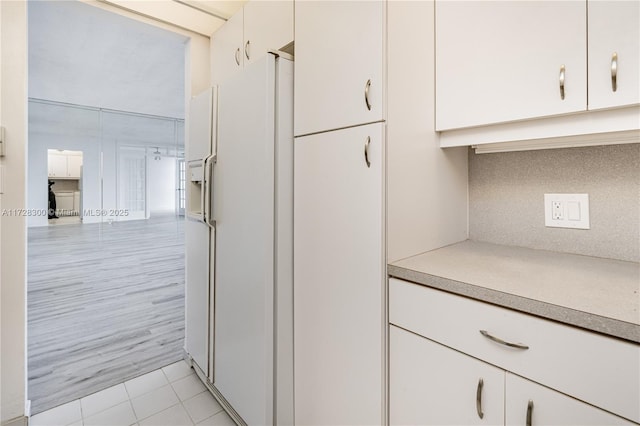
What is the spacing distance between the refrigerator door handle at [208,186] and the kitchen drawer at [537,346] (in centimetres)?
113

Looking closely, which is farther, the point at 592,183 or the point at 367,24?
the point at 592,183

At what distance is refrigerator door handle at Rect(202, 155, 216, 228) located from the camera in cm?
170

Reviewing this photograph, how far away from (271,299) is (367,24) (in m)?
1.11

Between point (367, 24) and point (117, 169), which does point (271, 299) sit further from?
point (117, 169)

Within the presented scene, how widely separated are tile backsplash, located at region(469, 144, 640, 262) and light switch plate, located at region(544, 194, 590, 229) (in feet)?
0.06

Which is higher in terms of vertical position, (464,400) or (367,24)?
(367,24)

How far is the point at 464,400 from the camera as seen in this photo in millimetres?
899

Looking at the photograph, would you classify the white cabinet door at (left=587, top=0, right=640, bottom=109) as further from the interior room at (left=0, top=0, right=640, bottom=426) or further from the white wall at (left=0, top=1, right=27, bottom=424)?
the white wall at (left=0, top=1, right=27, bottom=424)

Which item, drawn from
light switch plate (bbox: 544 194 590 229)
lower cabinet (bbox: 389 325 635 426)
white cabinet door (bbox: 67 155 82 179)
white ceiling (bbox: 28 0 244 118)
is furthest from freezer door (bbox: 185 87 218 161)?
white cabinet door (bbox: 67 155 82 179)

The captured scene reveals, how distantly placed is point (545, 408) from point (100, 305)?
12.3ft

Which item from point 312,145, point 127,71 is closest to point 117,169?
point 127,71

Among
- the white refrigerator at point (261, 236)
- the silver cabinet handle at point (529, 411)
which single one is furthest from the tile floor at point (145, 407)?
the silver cabinet handle at point (529, 411)

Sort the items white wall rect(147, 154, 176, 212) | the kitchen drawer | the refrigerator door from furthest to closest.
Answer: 1. white wall rect(147, 154, 176, 212)
2. the refrigerator door
3. the kitchen drawer

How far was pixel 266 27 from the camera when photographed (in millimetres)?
1638
